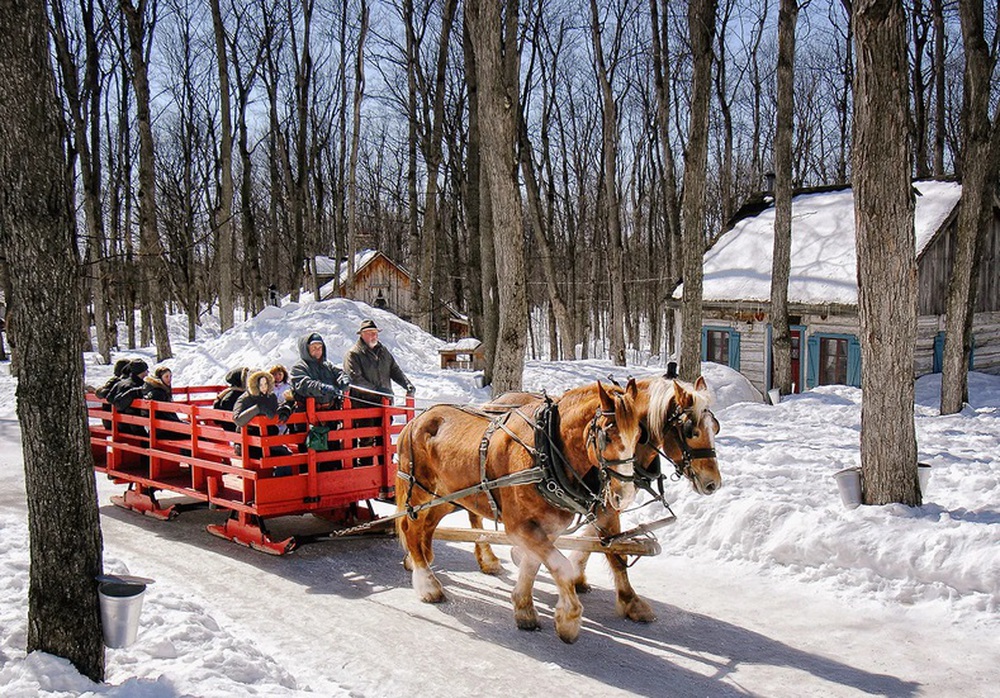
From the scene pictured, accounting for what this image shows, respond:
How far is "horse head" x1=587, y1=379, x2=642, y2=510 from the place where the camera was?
532 cm

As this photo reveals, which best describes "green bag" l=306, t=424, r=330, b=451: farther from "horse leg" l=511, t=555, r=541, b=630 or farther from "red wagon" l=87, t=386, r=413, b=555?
"horse leg" l=511, t=555, r=541, b=630

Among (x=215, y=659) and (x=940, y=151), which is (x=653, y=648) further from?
(x=940, y=151)

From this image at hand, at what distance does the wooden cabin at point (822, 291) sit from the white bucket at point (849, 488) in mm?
10729

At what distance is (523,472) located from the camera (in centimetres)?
577

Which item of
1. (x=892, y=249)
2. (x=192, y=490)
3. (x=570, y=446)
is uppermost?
(x=892, y=249)

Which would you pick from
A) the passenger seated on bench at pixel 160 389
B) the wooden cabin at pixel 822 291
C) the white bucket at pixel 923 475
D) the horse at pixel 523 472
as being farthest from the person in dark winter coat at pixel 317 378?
the wooden cabin at pixel 822 291

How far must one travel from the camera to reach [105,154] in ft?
114

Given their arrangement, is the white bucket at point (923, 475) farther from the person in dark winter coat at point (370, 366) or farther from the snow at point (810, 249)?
the snow at point (810, 249)

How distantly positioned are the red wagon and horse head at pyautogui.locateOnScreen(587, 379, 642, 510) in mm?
3092

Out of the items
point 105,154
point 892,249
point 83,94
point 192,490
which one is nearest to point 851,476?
point 892,249

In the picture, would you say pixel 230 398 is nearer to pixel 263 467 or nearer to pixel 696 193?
pixel 263 467

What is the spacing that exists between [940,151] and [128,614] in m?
25.7

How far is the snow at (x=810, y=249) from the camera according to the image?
61.4 feet

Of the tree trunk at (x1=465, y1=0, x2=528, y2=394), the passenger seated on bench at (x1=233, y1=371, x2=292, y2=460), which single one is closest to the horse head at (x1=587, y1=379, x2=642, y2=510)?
the passenger seated on bench at (x1=233, y1=371, x2=292, y2=460)
